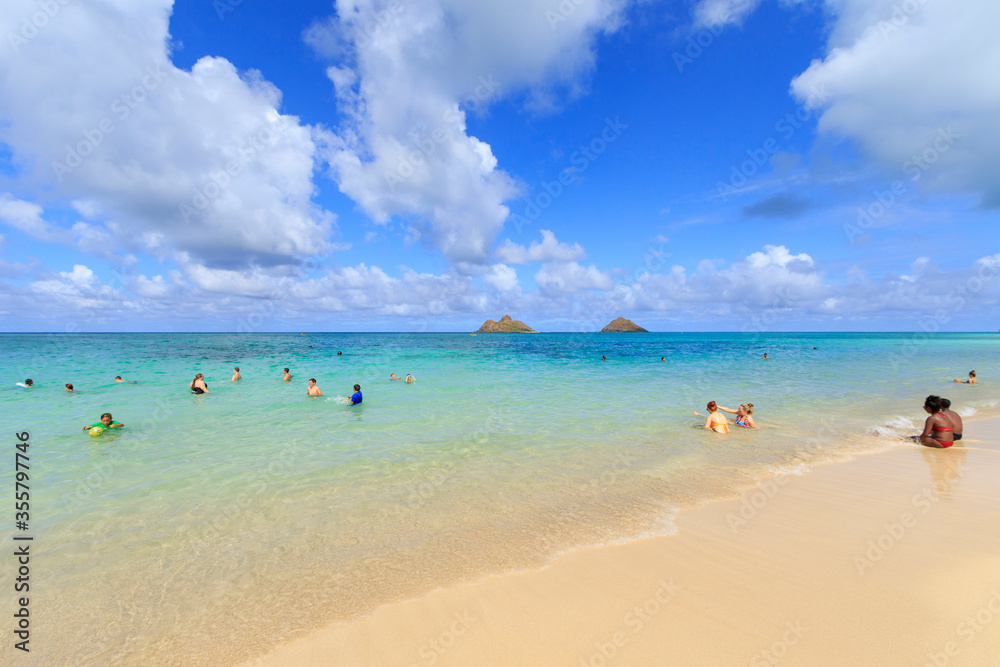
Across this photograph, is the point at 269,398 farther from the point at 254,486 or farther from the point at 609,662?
the point at 609,662

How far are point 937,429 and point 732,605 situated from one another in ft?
36.9

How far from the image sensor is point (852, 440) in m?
11.1

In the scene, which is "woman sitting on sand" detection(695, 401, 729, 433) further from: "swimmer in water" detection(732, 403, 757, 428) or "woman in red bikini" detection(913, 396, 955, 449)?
"woman in red bikini" detection(913, 396, 955, 449)

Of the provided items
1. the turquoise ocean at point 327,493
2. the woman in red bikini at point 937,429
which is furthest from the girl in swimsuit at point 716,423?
the woman in red bikini at point 937,429

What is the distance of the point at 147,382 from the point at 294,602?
27450 millimetres

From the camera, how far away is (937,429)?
10469mm

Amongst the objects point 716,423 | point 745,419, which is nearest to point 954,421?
point 745,419

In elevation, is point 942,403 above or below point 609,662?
above

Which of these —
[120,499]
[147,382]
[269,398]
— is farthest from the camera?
[147,382]

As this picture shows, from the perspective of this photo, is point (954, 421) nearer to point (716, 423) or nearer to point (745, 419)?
point (745, 419)

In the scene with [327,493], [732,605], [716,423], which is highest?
[716,423]

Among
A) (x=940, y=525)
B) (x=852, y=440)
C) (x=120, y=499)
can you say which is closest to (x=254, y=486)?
(x=120, y=499)

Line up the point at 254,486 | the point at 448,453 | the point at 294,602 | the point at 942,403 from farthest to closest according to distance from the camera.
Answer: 1. the point at 942,403
2. the point at 448,453
3. the point at 254,486
4. the point at 294,602

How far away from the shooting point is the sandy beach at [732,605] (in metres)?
3.64
